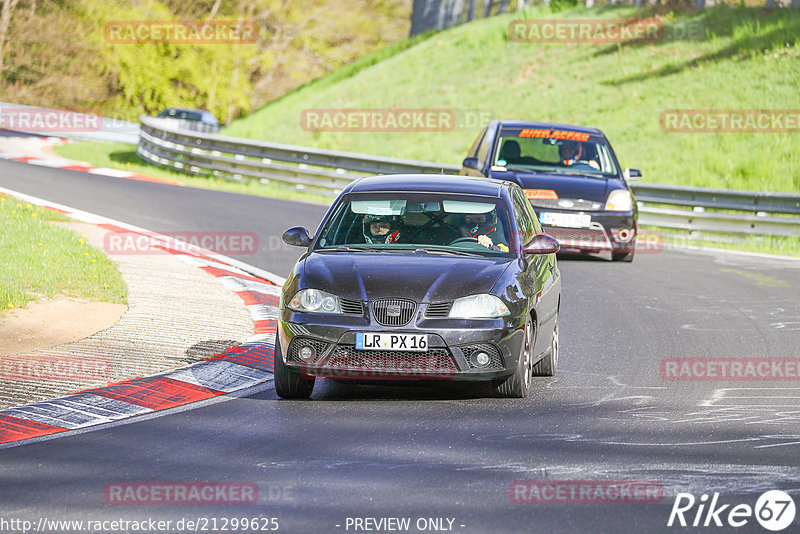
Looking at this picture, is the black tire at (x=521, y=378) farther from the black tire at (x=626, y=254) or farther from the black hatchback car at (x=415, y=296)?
the black tire at (x=626, y=254)

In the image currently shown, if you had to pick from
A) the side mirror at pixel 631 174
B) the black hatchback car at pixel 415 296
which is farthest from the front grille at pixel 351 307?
the side mirror at pixel 631 174

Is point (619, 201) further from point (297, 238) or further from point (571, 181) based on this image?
point (297, 238)

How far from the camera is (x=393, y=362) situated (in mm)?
7887

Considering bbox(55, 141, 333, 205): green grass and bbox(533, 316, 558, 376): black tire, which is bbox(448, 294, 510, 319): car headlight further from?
bbox(55, 141, 333, 205): green grass

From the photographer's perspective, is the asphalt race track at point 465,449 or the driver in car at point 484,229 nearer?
the asphalt race track at point 465,449

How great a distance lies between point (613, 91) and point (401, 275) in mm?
26545

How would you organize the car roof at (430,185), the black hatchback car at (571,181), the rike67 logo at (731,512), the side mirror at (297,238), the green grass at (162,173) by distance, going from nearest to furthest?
the rike67 logo at (731,512)
the side mirror at (297,238)
the car roof at (430,185)
the black hatchback car at (571,181)
the green grass at (162,173)

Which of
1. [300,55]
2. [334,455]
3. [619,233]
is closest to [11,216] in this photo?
[619,233]

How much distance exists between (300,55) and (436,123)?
101 feet

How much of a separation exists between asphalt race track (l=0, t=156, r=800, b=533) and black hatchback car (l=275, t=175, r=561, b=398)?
298 millimetres

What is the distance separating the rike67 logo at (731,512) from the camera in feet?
17.9

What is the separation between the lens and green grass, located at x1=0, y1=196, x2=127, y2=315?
11.5 m

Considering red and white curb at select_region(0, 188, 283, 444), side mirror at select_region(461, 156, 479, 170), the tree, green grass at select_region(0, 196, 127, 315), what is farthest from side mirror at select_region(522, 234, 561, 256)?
the tree

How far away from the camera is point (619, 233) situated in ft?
53.4
